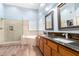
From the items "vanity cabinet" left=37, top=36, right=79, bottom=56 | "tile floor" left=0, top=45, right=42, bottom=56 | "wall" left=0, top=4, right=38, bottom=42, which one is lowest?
"tile floor" left=0, top=45, right=42, bottom=56

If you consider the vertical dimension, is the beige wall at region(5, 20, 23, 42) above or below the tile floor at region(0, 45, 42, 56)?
above

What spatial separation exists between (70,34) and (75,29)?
0.18 metres

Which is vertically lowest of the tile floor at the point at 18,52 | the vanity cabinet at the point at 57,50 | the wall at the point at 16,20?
the tile floor at the point at 18,52

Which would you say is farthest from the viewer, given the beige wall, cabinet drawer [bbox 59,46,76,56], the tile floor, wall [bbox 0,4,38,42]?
the beige wall

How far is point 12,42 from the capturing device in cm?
607

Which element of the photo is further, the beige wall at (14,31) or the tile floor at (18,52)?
the beige wall at (14,31)

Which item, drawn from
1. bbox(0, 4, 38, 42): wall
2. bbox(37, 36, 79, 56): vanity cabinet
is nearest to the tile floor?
bbox(0, 4, 38, 42): wall

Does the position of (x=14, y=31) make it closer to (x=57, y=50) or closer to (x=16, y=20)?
(x=16, y=20)

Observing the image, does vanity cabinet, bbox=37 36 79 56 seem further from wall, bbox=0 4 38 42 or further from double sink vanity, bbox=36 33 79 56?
wall, bbox=0 4 38 42

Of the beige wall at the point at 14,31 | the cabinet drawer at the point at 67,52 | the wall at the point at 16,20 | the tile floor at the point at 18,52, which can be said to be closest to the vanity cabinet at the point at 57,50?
the cabinet drawer at the point at 67,52

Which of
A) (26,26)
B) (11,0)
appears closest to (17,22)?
(26,26)

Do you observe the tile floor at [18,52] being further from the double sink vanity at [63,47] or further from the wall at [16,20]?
the double sink vanity at [63,47]

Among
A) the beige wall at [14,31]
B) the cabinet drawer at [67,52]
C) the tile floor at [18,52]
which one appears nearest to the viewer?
the cabinet drawer at [67,52]

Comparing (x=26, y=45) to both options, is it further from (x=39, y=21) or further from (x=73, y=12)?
(x=73, y=12)
